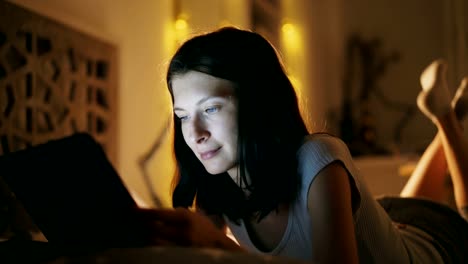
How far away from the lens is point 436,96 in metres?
1.46

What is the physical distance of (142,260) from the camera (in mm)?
391

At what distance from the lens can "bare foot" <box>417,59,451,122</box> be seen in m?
1.45

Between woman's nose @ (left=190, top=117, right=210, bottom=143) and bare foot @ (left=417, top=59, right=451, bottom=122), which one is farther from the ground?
woman's nose @ (left=190, top=117, right=210, bottom=143)

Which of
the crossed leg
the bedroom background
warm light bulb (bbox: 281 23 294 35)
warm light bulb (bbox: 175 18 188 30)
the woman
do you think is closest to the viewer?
the woman

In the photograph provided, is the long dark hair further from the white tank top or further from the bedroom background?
the bedroom background

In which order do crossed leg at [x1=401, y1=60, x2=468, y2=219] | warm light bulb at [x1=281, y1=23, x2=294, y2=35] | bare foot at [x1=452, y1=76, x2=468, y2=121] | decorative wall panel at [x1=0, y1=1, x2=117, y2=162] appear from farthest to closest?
warm light bulb at [x1=281, y1=23, x2=294, y2=35], bare foot at [x1=452, y1=76, x2=468, y2=121], crossed leg at [x1=401, y1=60, x2=468, y2=219], decorative wall panel at [x1=0, y1=1, x2=117, y2=162]

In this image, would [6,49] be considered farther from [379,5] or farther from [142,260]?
[379,5]

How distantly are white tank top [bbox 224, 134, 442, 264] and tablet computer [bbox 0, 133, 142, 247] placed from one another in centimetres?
33

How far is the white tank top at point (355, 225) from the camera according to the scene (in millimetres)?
796

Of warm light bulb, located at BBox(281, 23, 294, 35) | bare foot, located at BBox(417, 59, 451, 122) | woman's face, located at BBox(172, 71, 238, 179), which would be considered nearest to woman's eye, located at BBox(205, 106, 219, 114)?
woman's face, located at BBox(172, 71, 238, 179)

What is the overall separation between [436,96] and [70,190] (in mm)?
1170

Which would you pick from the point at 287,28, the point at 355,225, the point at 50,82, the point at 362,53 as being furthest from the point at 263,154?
the point at 362,53

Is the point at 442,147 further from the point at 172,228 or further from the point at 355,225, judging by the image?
the point at 172,228

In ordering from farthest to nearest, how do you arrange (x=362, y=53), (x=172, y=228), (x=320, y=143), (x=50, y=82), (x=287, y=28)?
(x=362, y=53)
(x=287, y=28)
(x=50, y=82)
(x=320, y=143)
(x=172, y=228)
